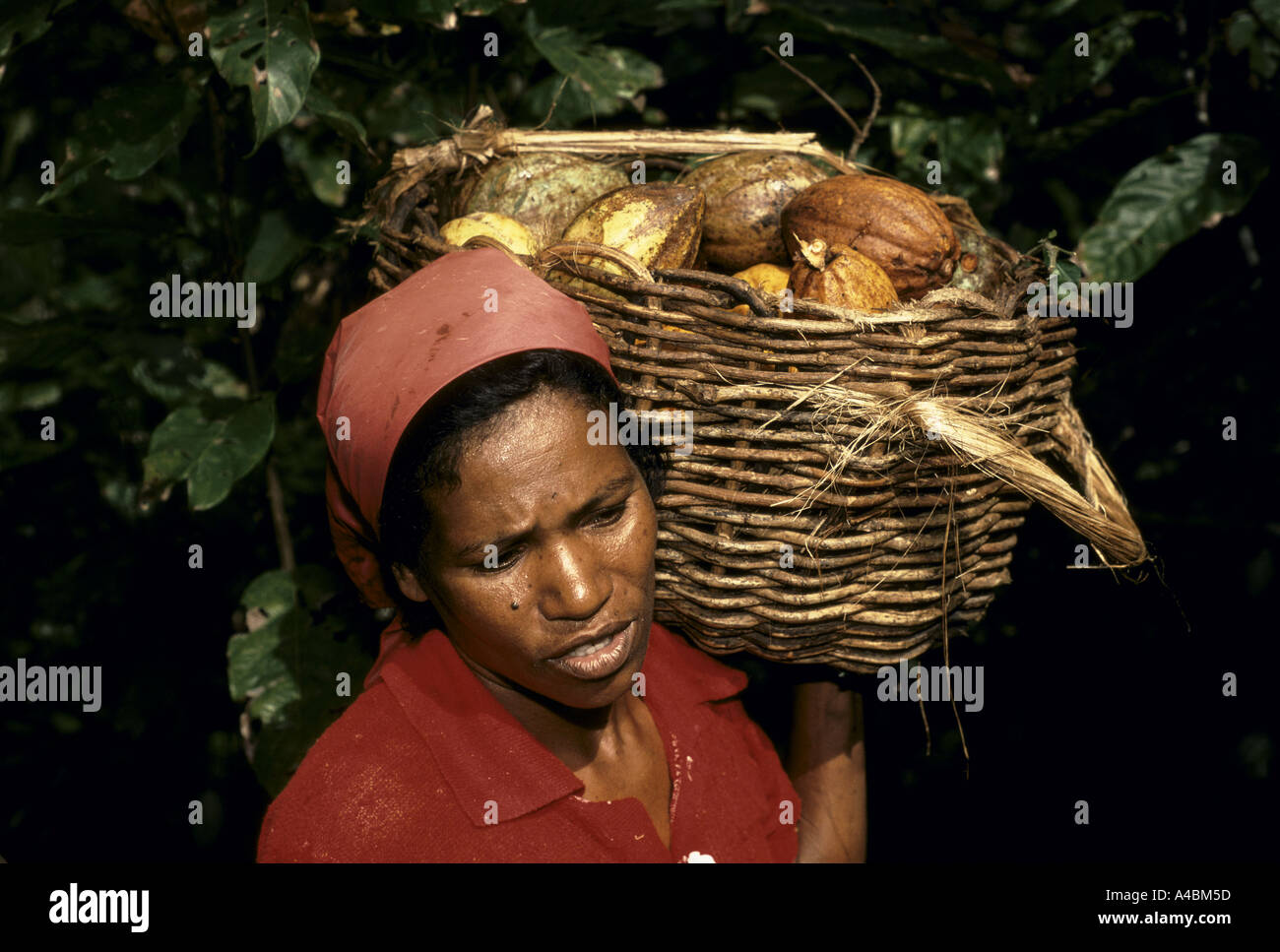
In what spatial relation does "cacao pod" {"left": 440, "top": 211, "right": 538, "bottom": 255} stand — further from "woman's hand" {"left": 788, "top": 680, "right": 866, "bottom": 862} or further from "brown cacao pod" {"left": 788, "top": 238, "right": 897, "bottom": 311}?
"woman's hand" {"left": 788, "top": 680, "right": 866, "bottom": 862}

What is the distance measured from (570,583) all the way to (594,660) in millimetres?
107

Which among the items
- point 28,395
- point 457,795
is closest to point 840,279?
point 457,795

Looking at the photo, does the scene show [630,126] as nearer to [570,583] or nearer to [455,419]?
[455,419]

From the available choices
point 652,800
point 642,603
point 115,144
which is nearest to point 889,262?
point 642,603

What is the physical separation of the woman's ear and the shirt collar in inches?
3.7

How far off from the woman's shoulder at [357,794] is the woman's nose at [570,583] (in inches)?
11.1

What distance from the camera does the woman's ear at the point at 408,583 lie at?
4.57 ft

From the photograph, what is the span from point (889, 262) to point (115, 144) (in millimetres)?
1336

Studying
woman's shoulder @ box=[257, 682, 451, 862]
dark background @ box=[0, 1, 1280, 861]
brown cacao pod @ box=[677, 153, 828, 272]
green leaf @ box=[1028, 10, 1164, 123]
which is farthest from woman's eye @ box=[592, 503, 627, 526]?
green leaf @ box=[1028, 10, 1164, 123]

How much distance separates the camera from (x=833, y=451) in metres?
1.29

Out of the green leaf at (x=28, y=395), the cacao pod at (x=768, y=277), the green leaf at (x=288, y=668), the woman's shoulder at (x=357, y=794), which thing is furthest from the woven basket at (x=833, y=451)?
the green leaf at (x=28, y=395)

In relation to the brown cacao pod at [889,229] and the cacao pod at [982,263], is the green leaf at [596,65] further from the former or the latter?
the cacao pod at [982,263]

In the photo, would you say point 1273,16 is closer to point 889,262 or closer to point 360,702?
point 889,262

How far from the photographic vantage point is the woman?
1247mm
